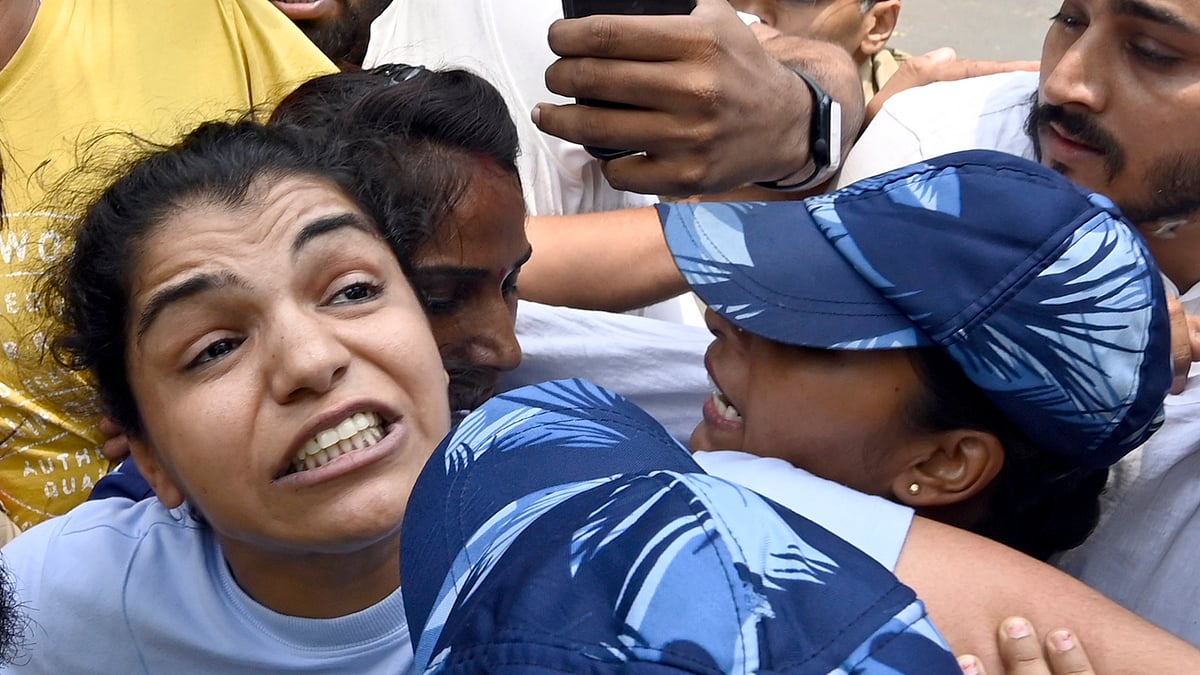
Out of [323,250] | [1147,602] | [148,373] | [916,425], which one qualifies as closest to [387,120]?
[323,250]

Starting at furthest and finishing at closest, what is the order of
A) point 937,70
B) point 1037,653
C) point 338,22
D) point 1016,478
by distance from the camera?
point 338,22 → point 937,70 → point 1016,478 → point 1037,653

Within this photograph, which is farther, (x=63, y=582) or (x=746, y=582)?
(x=63, y=582)

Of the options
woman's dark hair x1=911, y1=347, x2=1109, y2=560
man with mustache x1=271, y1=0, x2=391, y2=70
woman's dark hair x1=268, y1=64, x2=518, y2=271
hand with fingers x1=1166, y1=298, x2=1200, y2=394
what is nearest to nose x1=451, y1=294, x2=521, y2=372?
woman's dark hair x1=268, y1=64, x2=518, y2=271

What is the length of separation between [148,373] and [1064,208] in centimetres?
102

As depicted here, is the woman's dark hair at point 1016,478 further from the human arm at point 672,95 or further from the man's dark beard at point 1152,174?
the man's dark beard at point 1152,174

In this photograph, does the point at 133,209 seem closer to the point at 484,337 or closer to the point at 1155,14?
the point at 484,337

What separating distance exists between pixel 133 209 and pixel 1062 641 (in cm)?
116

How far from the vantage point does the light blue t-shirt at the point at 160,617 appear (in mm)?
1313

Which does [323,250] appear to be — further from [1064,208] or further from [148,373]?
[1064,208]

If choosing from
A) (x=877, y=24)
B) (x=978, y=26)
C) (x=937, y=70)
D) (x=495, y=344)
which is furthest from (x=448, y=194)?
(x=978, y=26)

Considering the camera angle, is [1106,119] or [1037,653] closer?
[1037,653]

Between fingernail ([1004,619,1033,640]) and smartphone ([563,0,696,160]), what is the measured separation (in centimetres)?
74

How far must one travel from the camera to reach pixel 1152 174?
66.9 inches

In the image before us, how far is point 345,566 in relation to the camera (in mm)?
1302
